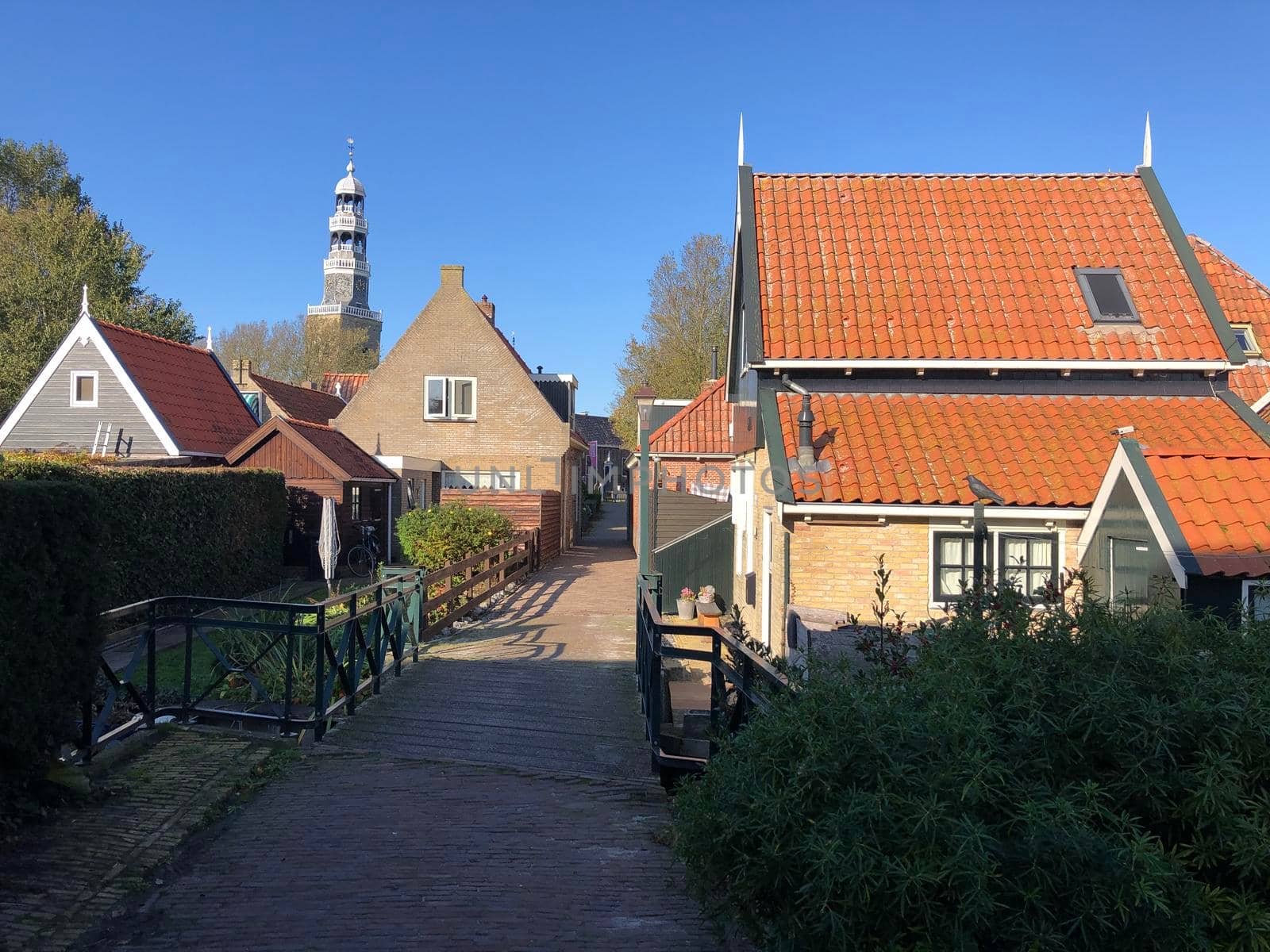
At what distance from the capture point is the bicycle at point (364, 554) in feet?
76.2

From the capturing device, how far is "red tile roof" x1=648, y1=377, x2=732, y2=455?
2217cm

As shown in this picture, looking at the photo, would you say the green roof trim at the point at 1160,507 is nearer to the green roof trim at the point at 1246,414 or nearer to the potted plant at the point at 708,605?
the green roof trim at the point at 1246,414

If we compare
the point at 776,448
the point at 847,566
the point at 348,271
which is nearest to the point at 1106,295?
the point at 776,448

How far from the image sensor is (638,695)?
35.8ft

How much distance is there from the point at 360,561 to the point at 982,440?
16.2 meters

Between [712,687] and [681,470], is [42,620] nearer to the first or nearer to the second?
[712,687]

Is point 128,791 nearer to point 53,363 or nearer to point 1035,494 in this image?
point 1035,494

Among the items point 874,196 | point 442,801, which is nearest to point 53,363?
point 874,196

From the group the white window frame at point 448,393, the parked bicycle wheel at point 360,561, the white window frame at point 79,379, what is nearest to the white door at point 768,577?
the parked bicycle wheel at point 360,561

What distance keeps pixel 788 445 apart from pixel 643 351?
106ft

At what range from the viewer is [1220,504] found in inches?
303

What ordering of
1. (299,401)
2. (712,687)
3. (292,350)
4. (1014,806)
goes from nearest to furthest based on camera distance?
(1014,806) < (712,687) < (299,401) < (292,350)

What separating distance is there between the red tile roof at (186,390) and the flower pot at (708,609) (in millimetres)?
14024

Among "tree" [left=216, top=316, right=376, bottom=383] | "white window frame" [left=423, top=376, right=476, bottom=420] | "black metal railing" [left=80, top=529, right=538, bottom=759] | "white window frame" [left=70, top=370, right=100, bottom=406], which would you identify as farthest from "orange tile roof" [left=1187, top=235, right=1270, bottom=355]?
"tree" [left=216, top=316, right=376, bottom=383]
